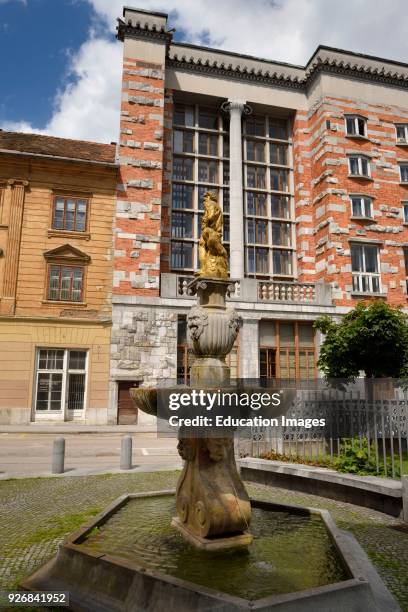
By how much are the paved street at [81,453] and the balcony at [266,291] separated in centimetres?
743

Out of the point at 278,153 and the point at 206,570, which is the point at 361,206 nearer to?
the point at 278,153

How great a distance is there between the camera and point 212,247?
6.34 m

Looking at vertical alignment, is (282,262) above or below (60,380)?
above

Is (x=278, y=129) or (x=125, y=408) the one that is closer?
(x=125, y=408)

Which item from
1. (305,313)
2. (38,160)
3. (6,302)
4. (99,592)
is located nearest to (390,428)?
(99,592)

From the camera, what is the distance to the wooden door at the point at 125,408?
804 inches

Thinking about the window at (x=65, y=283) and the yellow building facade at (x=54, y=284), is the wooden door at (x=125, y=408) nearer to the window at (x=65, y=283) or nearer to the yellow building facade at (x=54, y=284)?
the yellow building facade at (x=54, y=284)

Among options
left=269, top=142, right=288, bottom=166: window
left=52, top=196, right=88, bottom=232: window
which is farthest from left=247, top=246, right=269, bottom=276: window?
left=52, top=196, right=88, bottom=232: window

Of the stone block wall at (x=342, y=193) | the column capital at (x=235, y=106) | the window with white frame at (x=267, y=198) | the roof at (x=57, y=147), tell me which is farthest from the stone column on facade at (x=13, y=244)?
the stone block wall at (x=342, y=193)

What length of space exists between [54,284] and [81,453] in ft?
34.5

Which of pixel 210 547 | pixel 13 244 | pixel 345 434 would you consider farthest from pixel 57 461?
pixel 13 244

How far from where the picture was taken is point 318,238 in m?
25.1

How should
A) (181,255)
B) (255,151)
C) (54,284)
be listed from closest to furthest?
(54,284), (181,255), (255,151)

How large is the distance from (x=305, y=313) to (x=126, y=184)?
11.7 metres
